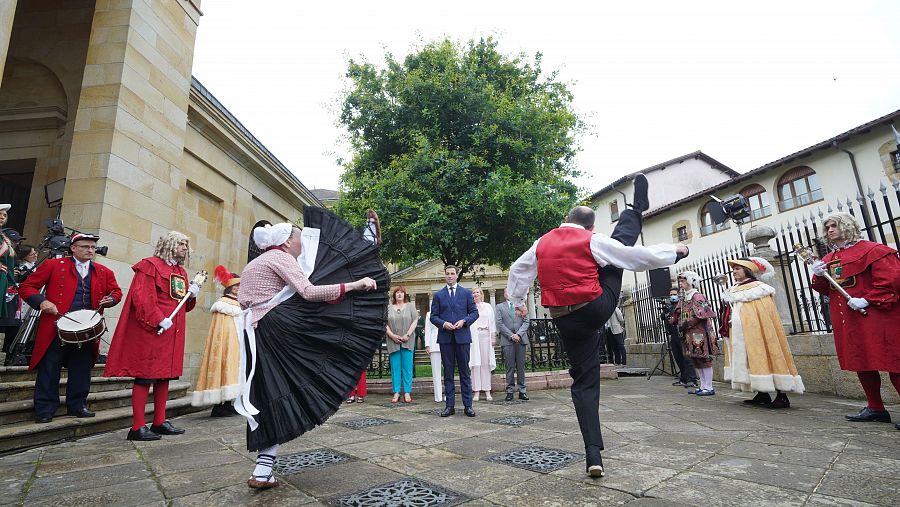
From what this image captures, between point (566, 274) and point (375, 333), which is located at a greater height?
point (566, 274)

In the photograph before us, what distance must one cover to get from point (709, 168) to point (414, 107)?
30336mm

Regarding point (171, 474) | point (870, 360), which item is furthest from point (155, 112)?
point (870, 360)

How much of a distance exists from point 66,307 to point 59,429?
134cm

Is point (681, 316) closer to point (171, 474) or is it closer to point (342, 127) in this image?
point (171, 474)

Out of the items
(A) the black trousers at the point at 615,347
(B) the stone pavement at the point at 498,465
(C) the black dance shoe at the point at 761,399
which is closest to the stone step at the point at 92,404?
(B) the stone pavement at the point at 498,465

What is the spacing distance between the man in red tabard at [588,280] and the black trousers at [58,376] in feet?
17.3

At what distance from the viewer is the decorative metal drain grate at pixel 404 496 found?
8.25 feet

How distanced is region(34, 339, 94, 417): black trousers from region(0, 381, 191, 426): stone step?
0.10 metres

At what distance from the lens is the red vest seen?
3205 millimetres

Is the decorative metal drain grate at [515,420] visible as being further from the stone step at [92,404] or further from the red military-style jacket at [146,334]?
the stone step at [92,404]

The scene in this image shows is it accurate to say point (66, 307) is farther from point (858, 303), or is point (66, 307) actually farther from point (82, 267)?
point (858, 303)

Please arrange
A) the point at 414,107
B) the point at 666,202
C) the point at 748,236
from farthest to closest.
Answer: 1. the point at 666,202
2. the point at 414,107
3. the point at 748,236

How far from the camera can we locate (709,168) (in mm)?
34125

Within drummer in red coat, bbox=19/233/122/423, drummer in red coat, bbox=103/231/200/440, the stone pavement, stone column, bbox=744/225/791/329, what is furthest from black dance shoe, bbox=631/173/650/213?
→ stone column, bbox=744/225/791/329
